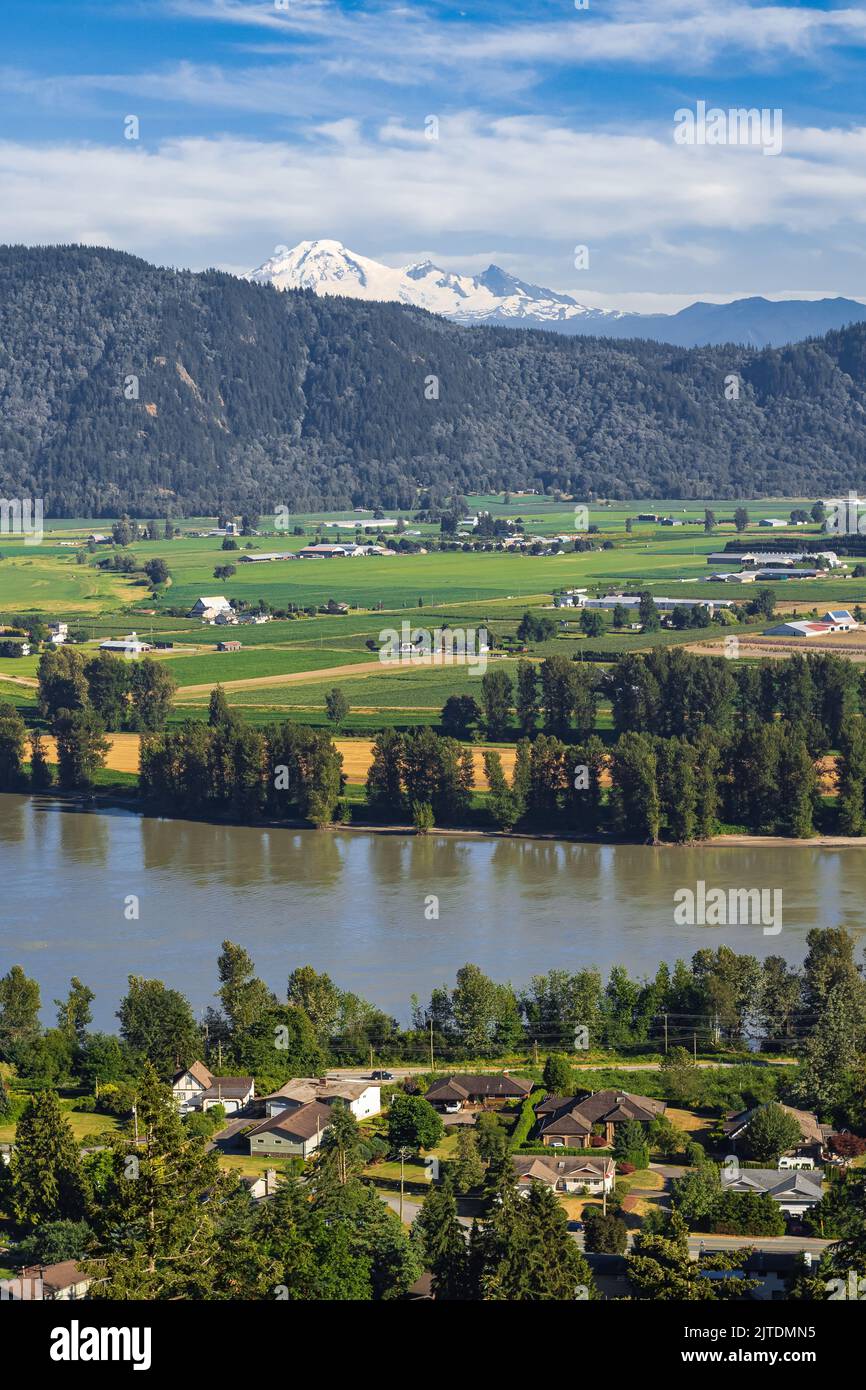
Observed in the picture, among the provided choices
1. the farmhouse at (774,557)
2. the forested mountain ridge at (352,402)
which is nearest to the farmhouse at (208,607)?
the farmhouse at (774,557)

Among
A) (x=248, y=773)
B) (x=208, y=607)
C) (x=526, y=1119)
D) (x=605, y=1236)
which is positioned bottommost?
(x=526, y=1119)

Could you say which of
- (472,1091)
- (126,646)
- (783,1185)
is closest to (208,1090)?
(472,1091)

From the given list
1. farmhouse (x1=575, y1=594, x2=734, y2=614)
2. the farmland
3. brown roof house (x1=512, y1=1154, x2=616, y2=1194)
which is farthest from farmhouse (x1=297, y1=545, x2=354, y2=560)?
brown roof house (x1=512, y1=1154, x2=616, y2=1194)

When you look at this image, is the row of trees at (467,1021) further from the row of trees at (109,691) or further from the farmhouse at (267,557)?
the farmhouse at (267,557)

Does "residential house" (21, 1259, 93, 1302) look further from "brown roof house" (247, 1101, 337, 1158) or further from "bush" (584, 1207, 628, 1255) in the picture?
"bush" (584, 1207, 628, 1255)

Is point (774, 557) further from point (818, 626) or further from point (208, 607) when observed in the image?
point (208, 607)
